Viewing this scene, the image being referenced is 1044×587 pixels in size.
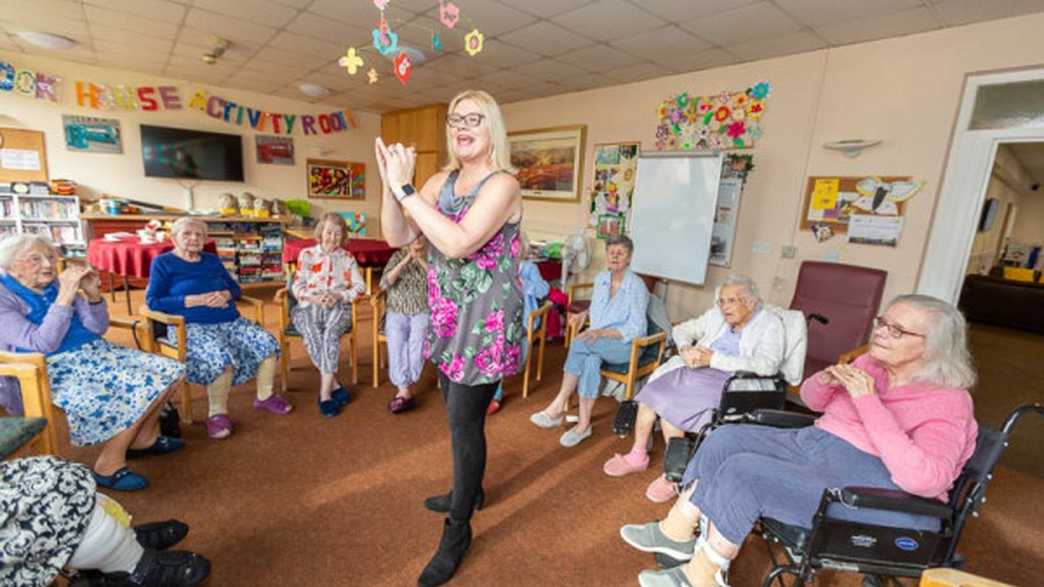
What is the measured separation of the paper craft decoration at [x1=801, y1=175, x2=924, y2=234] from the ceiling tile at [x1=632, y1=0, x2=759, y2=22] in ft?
4.60

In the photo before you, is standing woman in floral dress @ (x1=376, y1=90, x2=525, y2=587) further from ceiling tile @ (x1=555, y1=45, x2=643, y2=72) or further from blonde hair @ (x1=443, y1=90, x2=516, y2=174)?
ceiling tile @ (x1=555, y1=45, x2=643, y2=72)

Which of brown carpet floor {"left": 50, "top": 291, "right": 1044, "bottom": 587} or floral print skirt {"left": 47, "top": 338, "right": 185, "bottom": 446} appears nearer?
brown carpet floor {"left": 50, "top": 291, "right": 1044, "bottom": 587}

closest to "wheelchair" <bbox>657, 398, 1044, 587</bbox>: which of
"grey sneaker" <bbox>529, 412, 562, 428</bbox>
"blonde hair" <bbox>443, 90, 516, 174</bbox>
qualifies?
"blonde hair" <bbox>443, 90, 516, 174</bbox>

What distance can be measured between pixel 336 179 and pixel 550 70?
3.88 meters

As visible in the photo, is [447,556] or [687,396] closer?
[447,556]

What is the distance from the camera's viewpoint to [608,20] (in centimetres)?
287

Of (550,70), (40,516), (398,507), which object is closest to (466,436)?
(398,507)

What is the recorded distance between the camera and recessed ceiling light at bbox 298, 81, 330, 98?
4948 millimetres

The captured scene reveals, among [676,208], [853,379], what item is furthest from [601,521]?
[676,208]

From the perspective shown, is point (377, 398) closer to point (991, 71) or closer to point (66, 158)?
point (991, 71)

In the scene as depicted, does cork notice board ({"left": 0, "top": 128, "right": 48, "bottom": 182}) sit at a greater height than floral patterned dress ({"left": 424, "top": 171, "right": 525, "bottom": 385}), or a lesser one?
greater

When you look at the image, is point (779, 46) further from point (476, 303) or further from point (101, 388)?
point (101, 388)

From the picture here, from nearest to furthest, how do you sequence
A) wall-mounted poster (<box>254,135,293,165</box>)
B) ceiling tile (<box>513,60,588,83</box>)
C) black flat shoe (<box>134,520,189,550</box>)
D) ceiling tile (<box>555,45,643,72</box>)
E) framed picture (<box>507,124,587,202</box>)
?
black flat shoe (<box>134,520,189,550</box>) → ceiling tile (<box>555,45,643,72</box>) → ceiling tile (<box>513,60,588,83</box>) → framed picture (<box>507,124,587,202</box>) → wall-mounted poster (<box>254,135,293,165</box>)

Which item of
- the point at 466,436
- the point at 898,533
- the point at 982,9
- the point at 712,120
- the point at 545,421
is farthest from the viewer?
the point at 712,120
